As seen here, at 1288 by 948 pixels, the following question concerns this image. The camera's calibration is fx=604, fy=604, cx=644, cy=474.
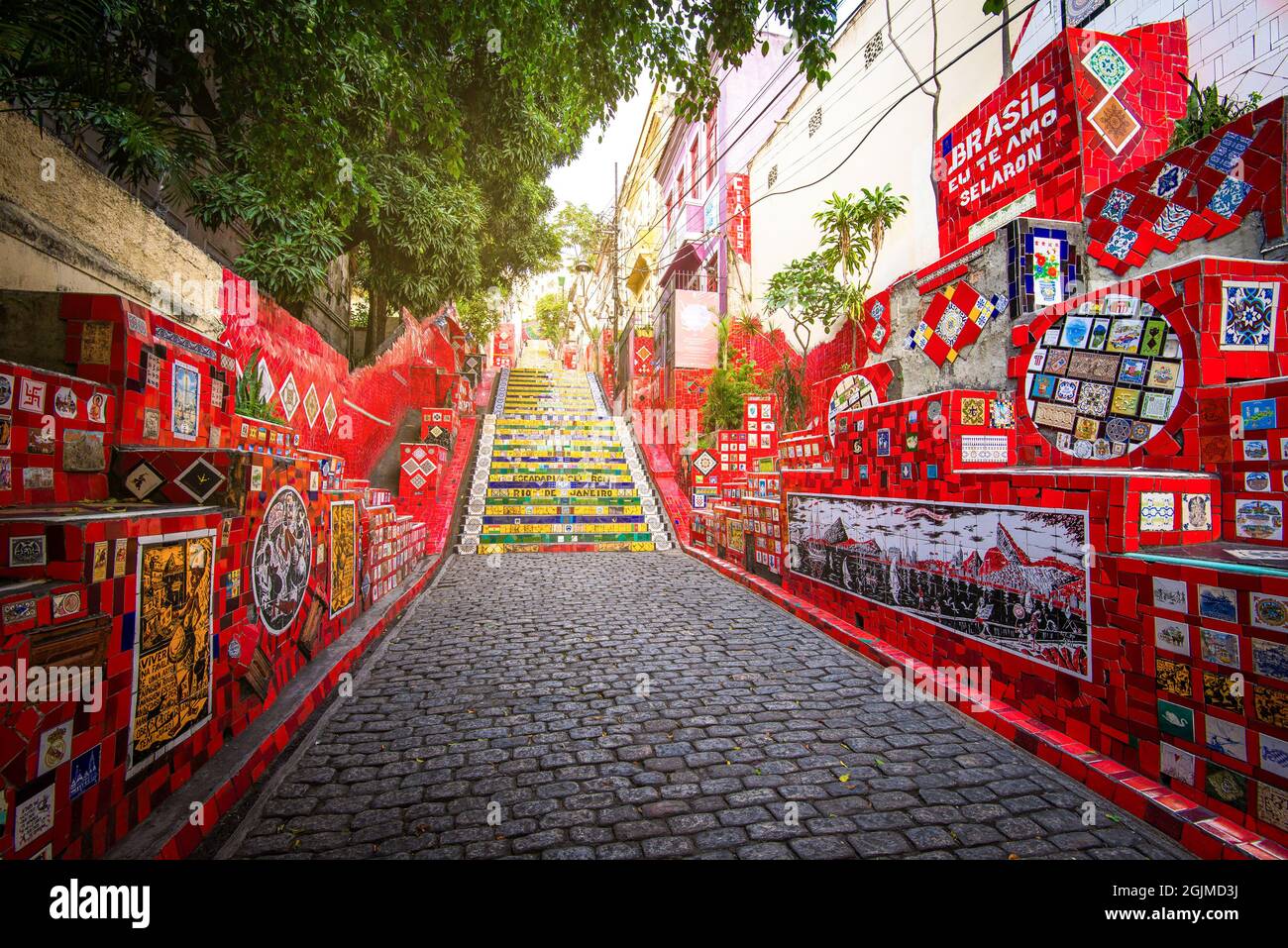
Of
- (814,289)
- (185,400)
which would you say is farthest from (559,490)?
(185,400)

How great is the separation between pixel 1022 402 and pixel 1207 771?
8.82 ft

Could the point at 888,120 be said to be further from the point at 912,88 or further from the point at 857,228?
the point at 857,228

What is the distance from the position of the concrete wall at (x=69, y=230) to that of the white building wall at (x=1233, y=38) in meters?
9.08

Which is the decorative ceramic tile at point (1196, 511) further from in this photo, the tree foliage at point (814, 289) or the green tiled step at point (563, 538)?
the green tiled step at point (563, 538)

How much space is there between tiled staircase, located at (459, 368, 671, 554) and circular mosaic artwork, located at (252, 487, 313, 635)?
624 cm

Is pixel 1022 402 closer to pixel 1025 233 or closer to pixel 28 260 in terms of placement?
pixel 1025 233

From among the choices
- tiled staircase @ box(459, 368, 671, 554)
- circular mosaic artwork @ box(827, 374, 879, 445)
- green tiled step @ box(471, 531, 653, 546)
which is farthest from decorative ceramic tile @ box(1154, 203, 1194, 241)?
green tiled step @ box(471, 531, 653, 546)

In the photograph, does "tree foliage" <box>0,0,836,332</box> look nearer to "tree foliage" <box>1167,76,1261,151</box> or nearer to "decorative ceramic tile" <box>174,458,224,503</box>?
"decorative ceramic tile" <box>174,458,224,503</box>

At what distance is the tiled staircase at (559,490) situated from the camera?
10.9 m

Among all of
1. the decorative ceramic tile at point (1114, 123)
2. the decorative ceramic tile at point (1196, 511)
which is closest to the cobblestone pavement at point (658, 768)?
the decorative ceramic tile at point (1196, 511)

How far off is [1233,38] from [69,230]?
9394 millimetres

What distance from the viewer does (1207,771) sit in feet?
7.89

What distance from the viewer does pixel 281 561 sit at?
384cm

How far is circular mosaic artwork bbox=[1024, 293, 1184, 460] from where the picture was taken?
3.36 m
